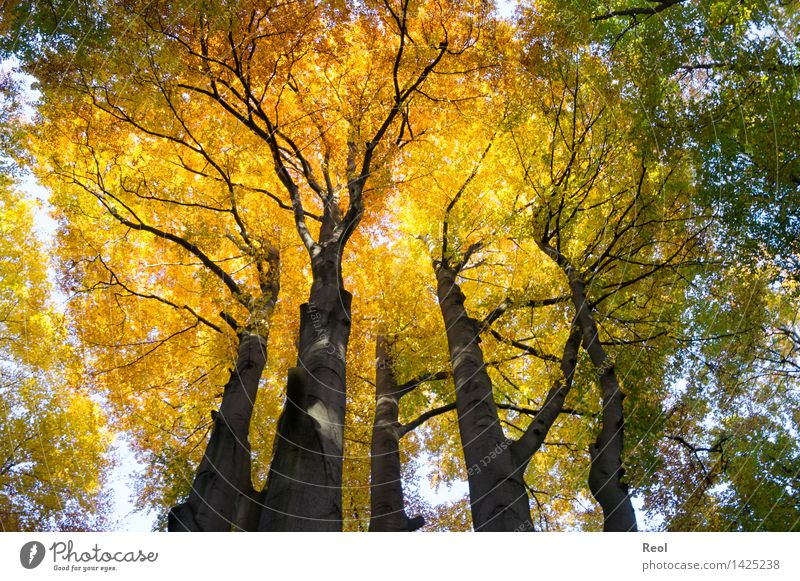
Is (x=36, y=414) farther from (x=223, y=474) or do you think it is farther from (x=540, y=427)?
(x=540, y=427)

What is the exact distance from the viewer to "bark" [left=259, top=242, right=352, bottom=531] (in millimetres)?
5648

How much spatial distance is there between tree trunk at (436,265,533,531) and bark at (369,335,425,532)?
4.71ft

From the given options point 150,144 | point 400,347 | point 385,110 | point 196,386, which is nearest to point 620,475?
point 400,347

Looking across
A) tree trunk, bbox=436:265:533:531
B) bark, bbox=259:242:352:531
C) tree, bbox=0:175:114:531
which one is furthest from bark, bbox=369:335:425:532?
tree, bbox=0:175:114:531

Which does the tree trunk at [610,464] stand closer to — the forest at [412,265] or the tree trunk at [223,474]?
the forest at [412,265]

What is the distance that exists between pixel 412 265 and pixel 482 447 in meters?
9.07

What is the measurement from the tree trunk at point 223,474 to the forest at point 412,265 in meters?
0.04

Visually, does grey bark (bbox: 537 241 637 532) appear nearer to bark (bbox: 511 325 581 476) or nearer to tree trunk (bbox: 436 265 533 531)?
bark (bbox: 511 325 581 476)

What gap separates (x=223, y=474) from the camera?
7.58 metres

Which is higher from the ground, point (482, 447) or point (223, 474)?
point (482, 447)

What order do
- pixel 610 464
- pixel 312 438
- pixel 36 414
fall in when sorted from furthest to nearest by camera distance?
pixel 36 414, pixel 610 464, pixel 312 438

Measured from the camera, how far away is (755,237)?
7633 mm

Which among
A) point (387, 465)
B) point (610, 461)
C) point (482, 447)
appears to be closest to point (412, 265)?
point (387, 465)

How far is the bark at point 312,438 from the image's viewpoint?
5648mm
